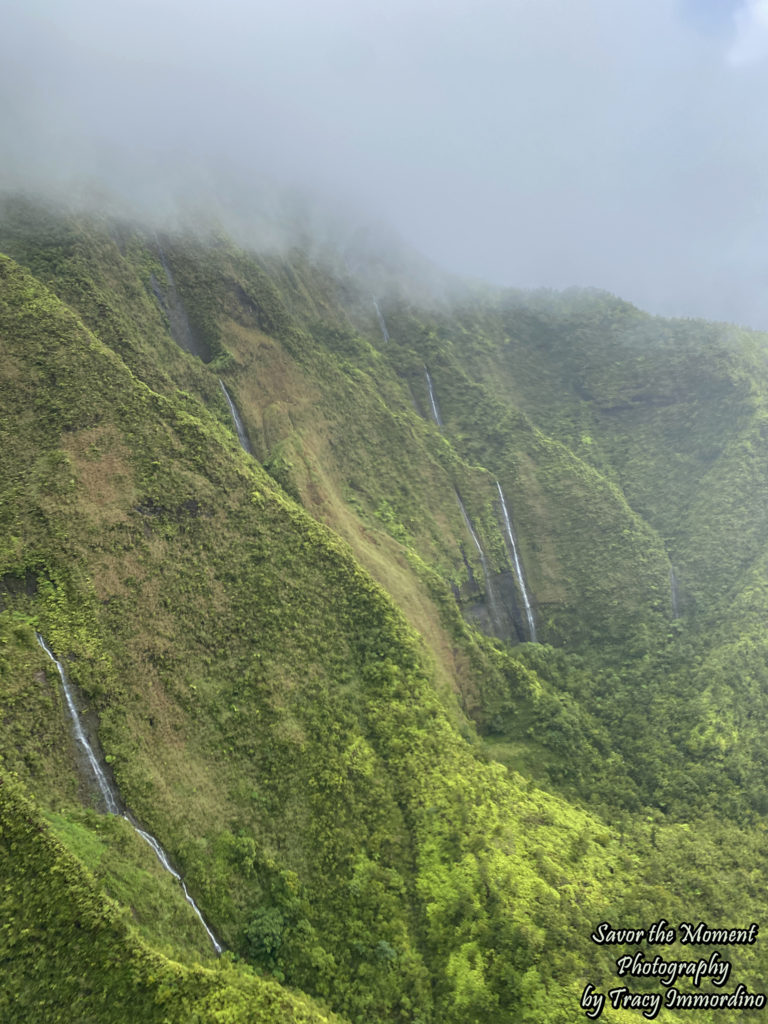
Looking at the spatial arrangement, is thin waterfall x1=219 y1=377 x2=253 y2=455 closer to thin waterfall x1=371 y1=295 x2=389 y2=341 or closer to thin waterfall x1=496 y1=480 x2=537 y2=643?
thin waterfall x1=496 y1=480 x2=537 y2=643

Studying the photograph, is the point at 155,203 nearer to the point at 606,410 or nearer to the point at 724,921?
the point at 606,410

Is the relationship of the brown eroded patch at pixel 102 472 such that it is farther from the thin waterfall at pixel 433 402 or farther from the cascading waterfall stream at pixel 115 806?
the thin waterfall at pixel 433 402

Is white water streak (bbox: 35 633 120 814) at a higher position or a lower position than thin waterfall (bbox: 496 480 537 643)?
lower

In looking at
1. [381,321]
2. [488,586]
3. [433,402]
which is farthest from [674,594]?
[381,321]

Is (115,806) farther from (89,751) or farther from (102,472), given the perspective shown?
(102,472)

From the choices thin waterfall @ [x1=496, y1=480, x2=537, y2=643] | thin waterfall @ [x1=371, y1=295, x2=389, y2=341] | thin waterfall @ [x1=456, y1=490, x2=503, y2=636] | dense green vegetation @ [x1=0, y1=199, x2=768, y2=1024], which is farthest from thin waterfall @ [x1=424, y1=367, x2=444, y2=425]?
thin waterfall @ [x1=456, y1=490, x2=503, y2=636]

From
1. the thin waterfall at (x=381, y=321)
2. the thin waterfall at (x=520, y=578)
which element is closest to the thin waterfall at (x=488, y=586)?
the thin waterfall at (x=520, y=578)
